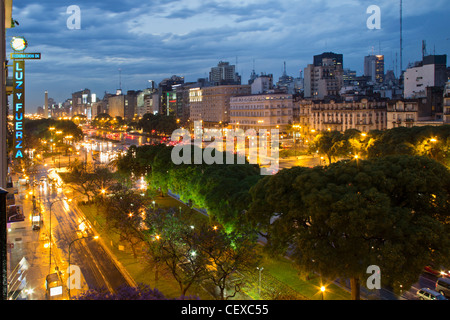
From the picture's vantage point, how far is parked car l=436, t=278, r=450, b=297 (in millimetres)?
21734

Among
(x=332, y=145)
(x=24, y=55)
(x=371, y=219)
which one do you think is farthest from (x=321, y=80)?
(x=371, y=219)

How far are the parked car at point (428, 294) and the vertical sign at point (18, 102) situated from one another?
26.5m

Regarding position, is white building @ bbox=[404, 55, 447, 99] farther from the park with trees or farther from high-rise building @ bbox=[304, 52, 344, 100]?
the park with trees

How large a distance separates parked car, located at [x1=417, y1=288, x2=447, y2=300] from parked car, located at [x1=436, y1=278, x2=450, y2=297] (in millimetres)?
946

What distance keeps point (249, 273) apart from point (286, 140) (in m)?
76.7

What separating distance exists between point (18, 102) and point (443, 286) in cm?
2875

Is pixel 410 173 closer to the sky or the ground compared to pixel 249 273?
closer to the sky

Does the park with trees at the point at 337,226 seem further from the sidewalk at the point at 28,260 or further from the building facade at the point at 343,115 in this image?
the building facade at the point at 343,115

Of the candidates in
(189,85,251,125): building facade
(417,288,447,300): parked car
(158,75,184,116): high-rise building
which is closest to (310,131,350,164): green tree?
(417,288,447,300): parked car

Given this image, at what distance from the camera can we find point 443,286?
2208 cm

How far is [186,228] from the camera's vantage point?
23312 mm

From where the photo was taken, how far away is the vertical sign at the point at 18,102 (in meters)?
29.0
